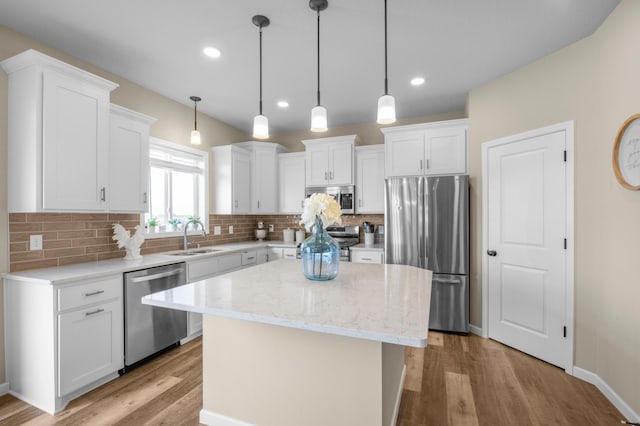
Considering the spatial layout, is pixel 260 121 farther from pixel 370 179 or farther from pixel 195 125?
pixel 370 179

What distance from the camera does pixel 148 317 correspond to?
2.62 m

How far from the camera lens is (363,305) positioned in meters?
1.31

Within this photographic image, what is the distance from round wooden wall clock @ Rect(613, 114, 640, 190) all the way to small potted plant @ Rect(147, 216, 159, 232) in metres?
4.11

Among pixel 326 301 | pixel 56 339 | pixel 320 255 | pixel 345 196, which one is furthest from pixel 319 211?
pixel 345 196

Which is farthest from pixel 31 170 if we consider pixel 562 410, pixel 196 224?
pixel 562 410

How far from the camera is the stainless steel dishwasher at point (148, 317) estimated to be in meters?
2.44

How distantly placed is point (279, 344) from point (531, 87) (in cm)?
312

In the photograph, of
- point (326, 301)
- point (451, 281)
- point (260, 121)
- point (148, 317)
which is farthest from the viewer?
point (451, 281)

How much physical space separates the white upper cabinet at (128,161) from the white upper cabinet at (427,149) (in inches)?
107

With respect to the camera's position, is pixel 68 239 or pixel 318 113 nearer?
pixel 318 113

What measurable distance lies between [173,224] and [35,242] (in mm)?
1395

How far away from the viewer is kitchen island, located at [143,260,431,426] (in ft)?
3.93

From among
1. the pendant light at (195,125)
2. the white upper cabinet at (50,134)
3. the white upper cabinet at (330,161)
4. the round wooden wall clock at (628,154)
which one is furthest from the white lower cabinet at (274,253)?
the round wooden wall clock at (628,154)

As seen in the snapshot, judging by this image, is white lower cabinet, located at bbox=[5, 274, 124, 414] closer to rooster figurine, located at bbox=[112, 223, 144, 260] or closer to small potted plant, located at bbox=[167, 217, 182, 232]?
rooster figurine, located at bbox=[112, 223, 144, 260]
